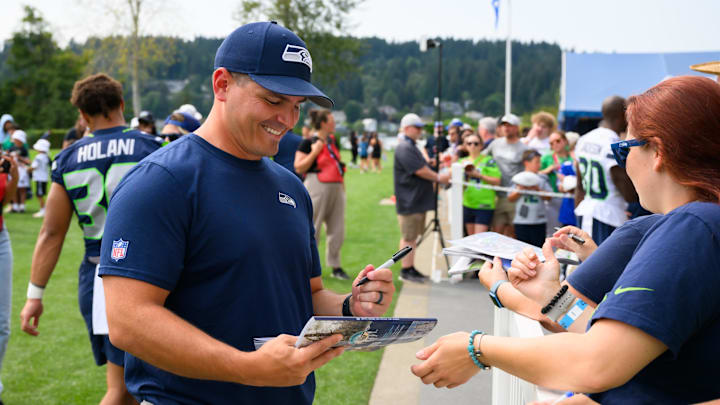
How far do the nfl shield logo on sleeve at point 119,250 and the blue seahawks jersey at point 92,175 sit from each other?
84.1 inches

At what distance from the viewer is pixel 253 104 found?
2.01 m

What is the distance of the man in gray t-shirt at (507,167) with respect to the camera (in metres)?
8.72

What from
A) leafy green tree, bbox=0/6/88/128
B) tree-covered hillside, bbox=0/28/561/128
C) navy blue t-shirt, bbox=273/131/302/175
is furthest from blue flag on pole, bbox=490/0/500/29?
leafy green tree, bbox=0/6/88/128

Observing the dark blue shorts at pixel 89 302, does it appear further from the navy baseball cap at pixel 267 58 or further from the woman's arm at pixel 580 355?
the woman's arm at pixel 580 355

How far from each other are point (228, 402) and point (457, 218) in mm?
7147

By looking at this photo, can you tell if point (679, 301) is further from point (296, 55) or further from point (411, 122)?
point (411, 122)

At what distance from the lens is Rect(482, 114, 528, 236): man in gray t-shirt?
8719 millimetres

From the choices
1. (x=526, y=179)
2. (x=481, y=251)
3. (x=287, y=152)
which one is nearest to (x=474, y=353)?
(x=481, y=251)

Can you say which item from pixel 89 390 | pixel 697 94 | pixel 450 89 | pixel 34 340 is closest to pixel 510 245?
pixel 697 94

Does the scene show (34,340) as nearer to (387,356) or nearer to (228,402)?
(387,356)

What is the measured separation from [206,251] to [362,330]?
53cm

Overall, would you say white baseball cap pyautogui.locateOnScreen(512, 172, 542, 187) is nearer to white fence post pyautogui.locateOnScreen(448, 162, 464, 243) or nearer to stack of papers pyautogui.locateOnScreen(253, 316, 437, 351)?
white fence post pyautogui.locateOnScreen(448, 162, 464, 243)

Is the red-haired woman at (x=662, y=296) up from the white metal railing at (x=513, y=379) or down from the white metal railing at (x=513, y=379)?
up

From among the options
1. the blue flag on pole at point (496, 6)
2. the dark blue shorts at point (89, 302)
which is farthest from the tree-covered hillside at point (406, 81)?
the dark blue shorts at point (89, 302)
